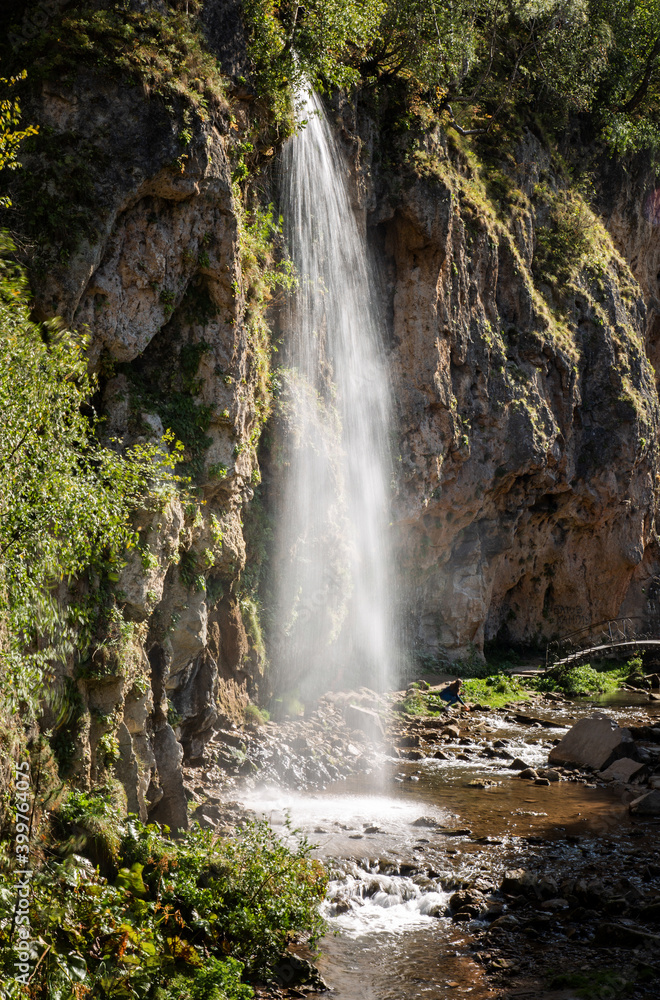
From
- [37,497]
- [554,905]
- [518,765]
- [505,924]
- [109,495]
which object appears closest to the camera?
[37,497]

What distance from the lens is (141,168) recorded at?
426 inches

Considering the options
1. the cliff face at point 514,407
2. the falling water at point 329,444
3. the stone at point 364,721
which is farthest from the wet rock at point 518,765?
the cliff face at point 514,407

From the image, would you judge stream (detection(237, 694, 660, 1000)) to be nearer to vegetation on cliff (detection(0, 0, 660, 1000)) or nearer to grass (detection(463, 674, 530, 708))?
vegetation on cliff (detection(0, 0, 660, 1000))

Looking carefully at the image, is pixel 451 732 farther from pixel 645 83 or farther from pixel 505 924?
pixel 645 83

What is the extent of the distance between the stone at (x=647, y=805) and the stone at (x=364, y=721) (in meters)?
6.11

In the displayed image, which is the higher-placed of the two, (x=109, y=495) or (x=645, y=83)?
(x=645, y=83)

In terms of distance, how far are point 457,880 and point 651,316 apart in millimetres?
36925

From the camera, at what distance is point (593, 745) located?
17.0m

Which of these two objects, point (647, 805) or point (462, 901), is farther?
point (647, 805)

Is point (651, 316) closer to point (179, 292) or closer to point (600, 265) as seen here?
point (600, 265)

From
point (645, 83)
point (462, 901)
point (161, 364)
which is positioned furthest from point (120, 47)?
point (645, 83)

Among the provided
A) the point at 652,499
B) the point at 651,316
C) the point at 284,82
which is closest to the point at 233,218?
the point at 284,82

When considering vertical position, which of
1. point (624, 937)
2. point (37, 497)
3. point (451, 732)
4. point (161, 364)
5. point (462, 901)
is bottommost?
point (451, 732)

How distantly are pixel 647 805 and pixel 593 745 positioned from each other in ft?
10.2
